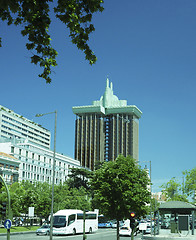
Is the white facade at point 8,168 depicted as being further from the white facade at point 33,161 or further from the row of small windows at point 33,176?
the row of small windows at point 33,176

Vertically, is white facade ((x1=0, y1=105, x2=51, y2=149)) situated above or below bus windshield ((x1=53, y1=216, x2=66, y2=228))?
above

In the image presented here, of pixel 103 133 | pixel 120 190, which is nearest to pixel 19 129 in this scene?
pixel 103 133

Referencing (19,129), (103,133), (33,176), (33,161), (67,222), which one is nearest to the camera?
(67,222)

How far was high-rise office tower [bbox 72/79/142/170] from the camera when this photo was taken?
191m

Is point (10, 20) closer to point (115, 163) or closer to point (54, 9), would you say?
point (54, 9)

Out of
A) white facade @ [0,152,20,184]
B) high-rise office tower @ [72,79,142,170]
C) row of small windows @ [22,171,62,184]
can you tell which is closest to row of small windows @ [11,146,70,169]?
row of small windows @ [22,171,62,184]

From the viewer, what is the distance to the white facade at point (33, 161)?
10025 cm

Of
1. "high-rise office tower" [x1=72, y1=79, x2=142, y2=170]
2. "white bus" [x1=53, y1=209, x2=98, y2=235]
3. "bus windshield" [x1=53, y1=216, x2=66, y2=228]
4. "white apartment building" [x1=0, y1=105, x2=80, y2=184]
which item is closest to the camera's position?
"white bus" [x1=53, y1=209, x2=98, y2=235]

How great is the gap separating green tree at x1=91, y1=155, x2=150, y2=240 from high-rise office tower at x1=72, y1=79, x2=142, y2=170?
514 feet

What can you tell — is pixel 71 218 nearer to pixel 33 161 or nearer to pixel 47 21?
pixel 47 21

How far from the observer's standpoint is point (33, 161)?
4257 inches

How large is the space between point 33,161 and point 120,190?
80212 millimetres

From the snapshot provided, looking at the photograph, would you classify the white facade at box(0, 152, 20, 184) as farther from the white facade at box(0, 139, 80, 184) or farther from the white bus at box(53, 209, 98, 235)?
the white bus at box(53, 209, 98, 235)

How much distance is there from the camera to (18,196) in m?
63.6
